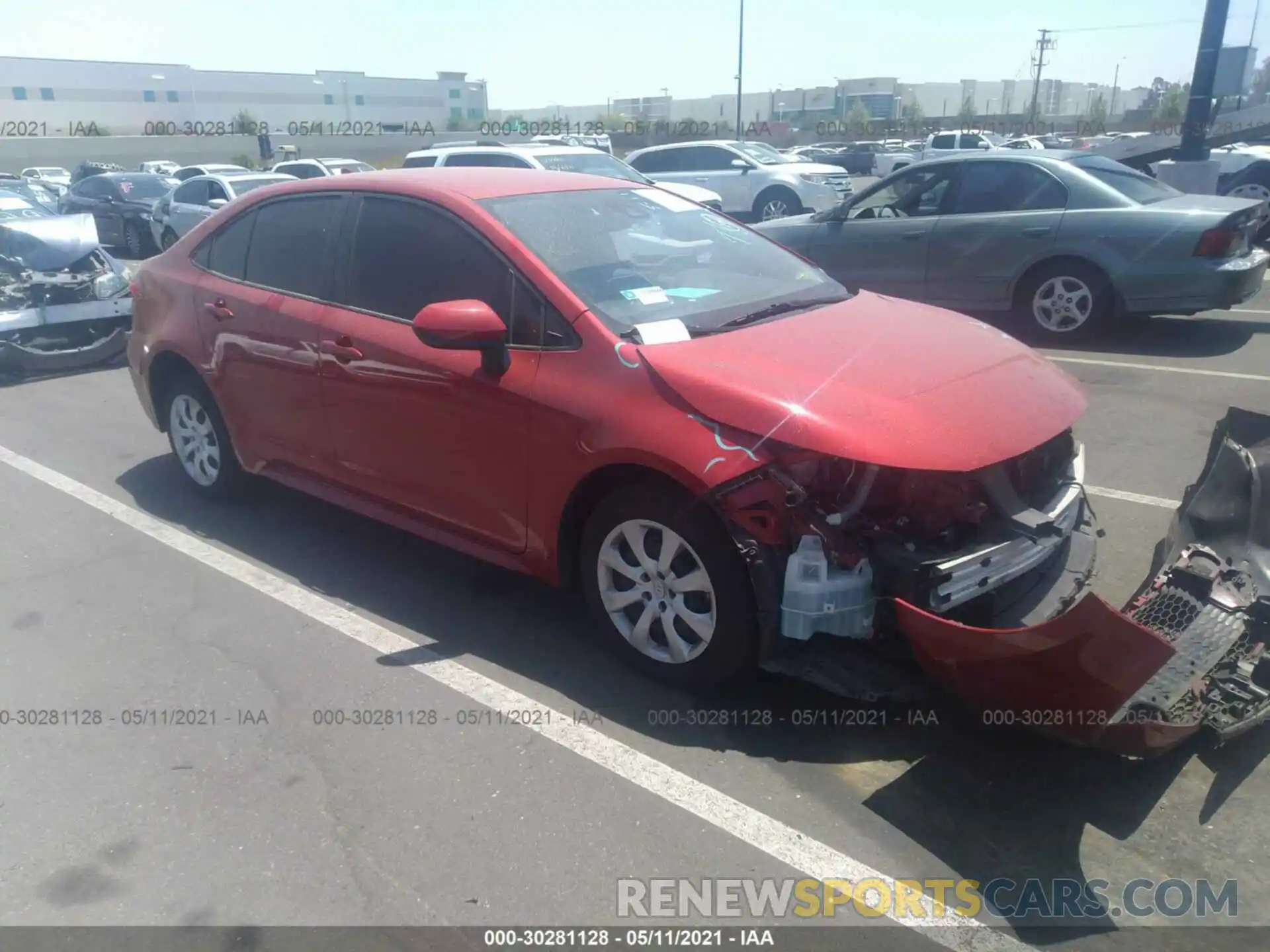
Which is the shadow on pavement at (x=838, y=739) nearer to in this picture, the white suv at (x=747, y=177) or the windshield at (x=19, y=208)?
the windshield at (x=19, y=208)

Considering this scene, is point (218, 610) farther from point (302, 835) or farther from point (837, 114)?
point (837, 114)

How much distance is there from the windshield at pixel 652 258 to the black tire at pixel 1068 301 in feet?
15.5

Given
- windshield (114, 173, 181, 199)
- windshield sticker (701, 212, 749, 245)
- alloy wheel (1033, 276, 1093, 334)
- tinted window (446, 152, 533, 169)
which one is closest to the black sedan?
windshield (114, 173, 181, 199)

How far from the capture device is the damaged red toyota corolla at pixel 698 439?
3119 millimetres

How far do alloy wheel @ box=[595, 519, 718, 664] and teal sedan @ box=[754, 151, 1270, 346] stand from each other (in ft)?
20.8

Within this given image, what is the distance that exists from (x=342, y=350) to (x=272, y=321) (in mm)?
597

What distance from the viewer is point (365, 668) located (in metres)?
3.90

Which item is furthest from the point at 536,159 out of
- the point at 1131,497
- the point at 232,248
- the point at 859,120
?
the point at 859,120

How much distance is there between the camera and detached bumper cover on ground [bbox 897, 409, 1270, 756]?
8.69ft

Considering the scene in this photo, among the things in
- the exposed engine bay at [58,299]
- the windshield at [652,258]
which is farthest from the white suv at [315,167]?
the windshield at [652,258]

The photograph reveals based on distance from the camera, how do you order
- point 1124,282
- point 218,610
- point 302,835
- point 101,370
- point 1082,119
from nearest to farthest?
point 302,835, point 218,610, point 1124,282, point 101,370, point 1082,119

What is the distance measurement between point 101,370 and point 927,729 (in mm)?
8440

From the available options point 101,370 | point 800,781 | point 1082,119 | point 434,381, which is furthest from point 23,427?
point 1082,119

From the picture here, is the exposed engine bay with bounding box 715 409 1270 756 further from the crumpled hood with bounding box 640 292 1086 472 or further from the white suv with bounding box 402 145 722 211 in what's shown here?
the white suv with bounding box 402 145 722 211
